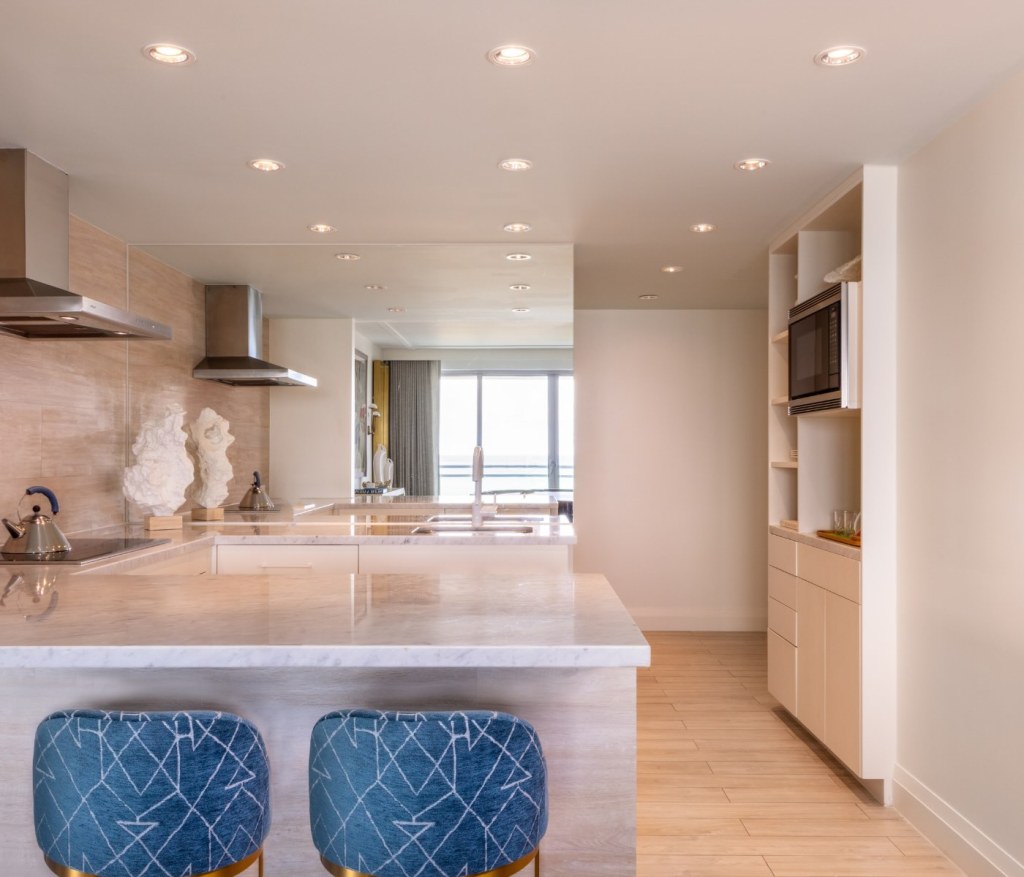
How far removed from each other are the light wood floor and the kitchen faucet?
46.6 inches

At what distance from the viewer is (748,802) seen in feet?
10.3

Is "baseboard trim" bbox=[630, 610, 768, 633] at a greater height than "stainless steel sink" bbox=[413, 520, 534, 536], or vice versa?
"stainless steel sink" bbox=[413, 520, 534, 536]

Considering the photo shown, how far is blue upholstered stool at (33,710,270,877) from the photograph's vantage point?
1425 millimetres

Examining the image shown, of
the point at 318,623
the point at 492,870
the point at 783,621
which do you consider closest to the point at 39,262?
the point at 318,623

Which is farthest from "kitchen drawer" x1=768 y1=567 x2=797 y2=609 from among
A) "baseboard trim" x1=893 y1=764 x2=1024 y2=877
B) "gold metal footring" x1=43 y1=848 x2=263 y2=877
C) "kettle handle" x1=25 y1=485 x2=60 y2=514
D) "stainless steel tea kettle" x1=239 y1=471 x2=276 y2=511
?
"kettle handle" x1=25 y1=485 x2=60 y2=514

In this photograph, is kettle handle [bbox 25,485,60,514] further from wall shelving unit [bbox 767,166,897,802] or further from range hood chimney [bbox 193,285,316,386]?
wall shelving unit [bbox 767,166,897,802]

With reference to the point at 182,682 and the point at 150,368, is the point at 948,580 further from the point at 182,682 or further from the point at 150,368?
the point at 150,368

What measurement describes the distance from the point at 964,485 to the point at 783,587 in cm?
147

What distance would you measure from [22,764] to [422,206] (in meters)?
2.47

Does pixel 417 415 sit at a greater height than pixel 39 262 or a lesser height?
lesser

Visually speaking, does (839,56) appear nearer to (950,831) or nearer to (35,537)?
(950,831)

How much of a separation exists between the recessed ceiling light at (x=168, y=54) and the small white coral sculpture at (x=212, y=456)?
7.50 feet

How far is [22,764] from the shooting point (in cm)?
193

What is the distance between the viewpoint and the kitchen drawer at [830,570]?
125 inches
